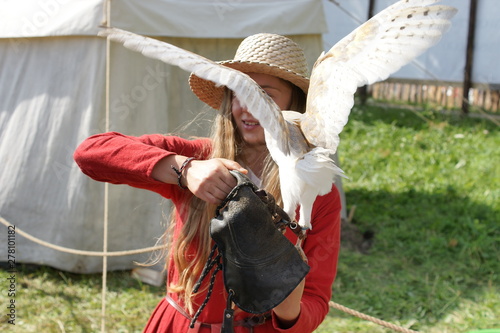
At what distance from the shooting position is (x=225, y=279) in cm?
152

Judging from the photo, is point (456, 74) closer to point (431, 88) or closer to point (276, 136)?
point (431, 88)

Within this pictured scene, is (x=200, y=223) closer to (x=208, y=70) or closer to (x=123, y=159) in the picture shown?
(x=123, y=159)

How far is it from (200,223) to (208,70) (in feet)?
1.68

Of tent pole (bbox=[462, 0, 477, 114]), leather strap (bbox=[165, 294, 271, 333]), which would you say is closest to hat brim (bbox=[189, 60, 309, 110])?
leather strap (bbox=[165, 294, 271, 333])

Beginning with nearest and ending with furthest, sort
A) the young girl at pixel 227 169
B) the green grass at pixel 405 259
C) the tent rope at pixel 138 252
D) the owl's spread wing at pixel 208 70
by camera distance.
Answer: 1. the owl's spread wing at pixel 208 70
2. the young girl at pixel 227 169
3. the tent rope at pixel 138 252
4. the green grass at pixel 405 259

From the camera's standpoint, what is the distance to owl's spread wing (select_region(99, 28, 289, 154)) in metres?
1.40

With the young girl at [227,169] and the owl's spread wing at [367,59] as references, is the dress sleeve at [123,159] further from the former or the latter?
the owl's spread wing at [367,59]

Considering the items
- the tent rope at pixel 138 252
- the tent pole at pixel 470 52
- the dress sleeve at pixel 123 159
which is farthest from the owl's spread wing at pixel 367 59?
the tent pole at pixel 470 52

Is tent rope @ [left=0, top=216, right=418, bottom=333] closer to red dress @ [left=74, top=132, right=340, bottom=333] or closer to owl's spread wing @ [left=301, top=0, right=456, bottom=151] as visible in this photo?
red dress @ [left=74, top=132, right=340, bottom=333]

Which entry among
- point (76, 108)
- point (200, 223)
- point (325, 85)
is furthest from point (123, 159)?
point (76, 108)

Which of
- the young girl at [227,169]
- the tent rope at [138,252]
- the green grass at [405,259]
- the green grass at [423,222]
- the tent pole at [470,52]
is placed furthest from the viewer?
the tent pole at [470,52]

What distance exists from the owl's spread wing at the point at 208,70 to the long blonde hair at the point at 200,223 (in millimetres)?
274

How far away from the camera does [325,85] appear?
1759 millimetres

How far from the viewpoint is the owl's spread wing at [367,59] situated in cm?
168
